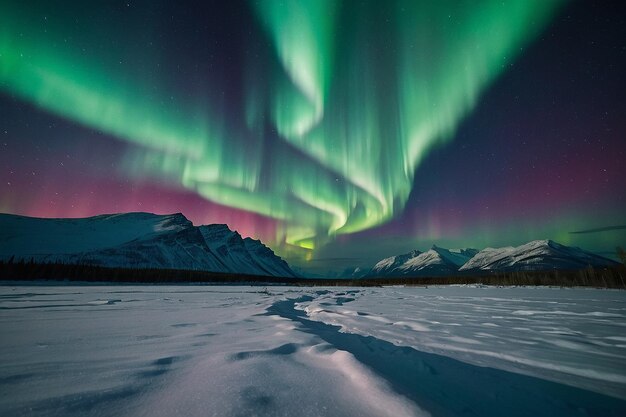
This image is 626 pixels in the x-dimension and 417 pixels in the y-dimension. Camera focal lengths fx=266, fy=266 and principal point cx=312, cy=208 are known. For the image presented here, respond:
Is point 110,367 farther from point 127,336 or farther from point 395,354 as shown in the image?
point 395,354

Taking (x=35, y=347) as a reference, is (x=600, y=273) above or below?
above

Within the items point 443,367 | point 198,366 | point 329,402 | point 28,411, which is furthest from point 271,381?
point 443,367

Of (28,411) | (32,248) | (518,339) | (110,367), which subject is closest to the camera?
(28,411)

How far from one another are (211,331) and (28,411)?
2682mm

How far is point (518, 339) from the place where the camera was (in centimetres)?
392

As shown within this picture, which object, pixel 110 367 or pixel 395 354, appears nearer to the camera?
pixel 110 367

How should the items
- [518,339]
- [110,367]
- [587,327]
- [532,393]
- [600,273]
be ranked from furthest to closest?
[600,273] < [587,327] < [518,339] < [110,367] < [532,393]

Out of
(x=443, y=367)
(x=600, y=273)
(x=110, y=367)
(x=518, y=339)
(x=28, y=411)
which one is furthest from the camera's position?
(x=600, y=273)

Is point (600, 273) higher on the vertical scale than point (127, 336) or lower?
higher

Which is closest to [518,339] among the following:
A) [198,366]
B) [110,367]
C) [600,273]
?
[198,366]

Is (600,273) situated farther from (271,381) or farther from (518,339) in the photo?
(271,381)

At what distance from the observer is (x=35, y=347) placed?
9.66 ft

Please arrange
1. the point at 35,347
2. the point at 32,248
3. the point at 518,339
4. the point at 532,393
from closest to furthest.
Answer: the point at 532,393 < the point at 35,347 < the point at 518,339 < the point at 32,248

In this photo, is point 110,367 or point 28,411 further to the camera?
point 110,367
